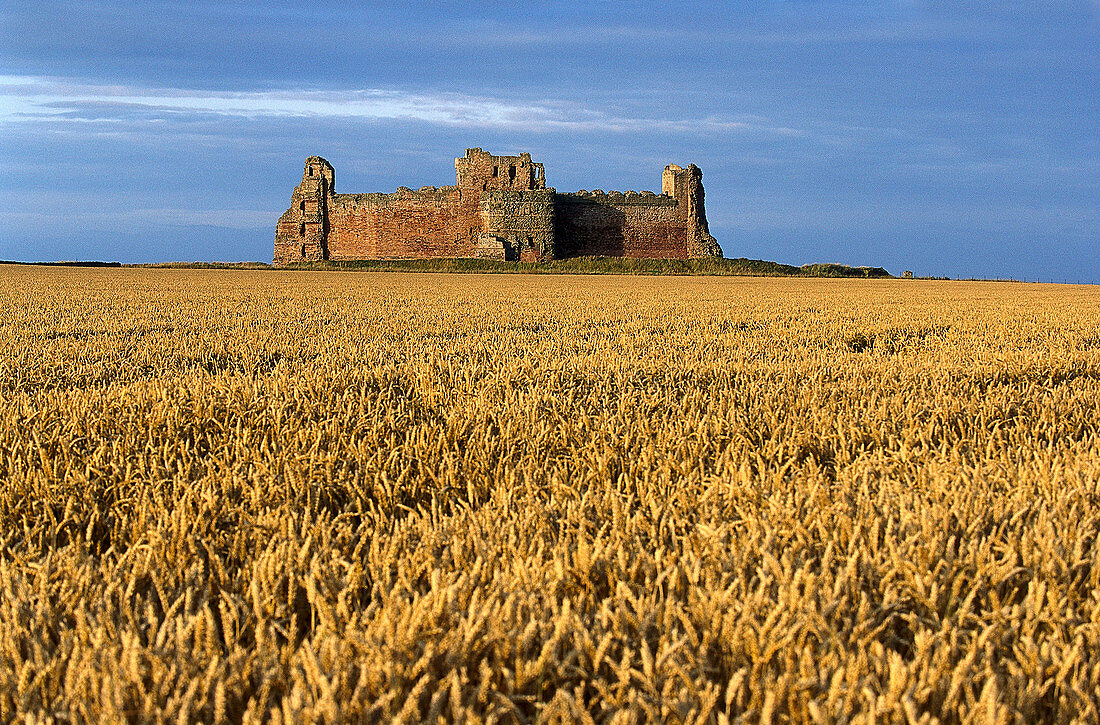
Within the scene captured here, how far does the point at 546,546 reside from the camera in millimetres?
1656

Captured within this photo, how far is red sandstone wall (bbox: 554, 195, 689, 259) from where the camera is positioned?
4084cm

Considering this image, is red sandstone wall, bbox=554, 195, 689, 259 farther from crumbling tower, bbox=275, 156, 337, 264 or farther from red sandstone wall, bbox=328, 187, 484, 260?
crumbling tower, bbox=275, 156, 337, 264

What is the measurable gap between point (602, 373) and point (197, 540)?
244cm

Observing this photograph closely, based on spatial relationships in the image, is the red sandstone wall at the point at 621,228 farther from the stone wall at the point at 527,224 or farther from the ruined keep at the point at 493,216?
the stone wall at the point at 527,224

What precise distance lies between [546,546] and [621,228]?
4027 centimetres

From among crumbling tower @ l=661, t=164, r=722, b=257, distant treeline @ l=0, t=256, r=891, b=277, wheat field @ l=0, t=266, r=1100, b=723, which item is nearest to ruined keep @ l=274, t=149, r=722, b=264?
crumbling tower @ l=661, t=164, r=722, b=257

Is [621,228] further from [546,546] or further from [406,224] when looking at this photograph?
[546,546]

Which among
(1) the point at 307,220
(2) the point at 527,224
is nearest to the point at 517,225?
(2) the point at 527,224

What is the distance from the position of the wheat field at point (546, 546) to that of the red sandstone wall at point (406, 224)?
123 feet

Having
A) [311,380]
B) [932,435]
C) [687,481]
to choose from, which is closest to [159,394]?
[311,380]

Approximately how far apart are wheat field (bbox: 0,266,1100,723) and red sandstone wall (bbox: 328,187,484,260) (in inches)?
1472

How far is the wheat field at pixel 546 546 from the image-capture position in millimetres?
1126

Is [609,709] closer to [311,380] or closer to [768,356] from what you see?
[311,380]

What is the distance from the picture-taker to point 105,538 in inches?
75.5
